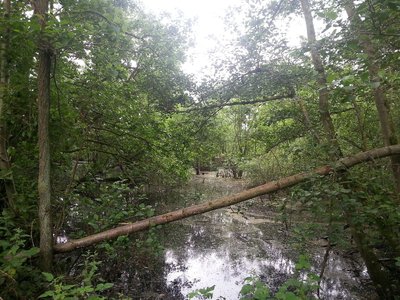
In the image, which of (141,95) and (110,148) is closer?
(141,95)

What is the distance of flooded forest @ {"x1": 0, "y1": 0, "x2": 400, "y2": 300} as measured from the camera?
3.15 metres

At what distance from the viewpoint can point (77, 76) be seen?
4.94 meters

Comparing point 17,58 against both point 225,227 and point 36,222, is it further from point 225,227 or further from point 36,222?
point 225,227

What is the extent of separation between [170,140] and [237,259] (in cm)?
411

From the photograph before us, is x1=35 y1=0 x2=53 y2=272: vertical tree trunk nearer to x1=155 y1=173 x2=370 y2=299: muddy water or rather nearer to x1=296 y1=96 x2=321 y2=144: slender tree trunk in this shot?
x1=155 y1=173 x2=370 y2=299: muddy water

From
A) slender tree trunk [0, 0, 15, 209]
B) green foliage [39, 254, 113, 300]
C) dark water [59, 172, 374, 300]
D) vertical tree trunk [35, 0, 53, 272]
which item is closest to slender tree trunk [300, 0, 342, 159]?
dark water [59, 172, 374, 300]

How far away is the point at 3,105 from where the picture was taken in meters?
3.73

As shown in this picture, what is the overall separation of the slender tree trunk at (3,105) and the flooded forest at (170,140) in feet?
0.07

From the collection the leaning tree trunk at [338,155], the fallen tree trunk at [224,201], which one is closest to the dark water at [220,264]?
the fallen tree trunk at [224,201]

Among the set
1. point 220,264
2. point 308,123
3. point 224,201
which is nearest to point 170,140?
point 224,201

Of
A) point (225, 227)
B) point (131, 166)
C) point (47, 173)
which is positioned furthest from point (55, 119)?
point (225, 227)

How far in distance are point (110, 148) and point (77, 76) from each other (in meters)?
1.65

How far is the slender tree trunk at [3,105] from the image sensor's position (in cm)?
318

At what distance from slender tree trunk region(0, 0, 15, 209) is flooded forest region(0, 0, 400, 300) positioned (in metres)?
0.02
